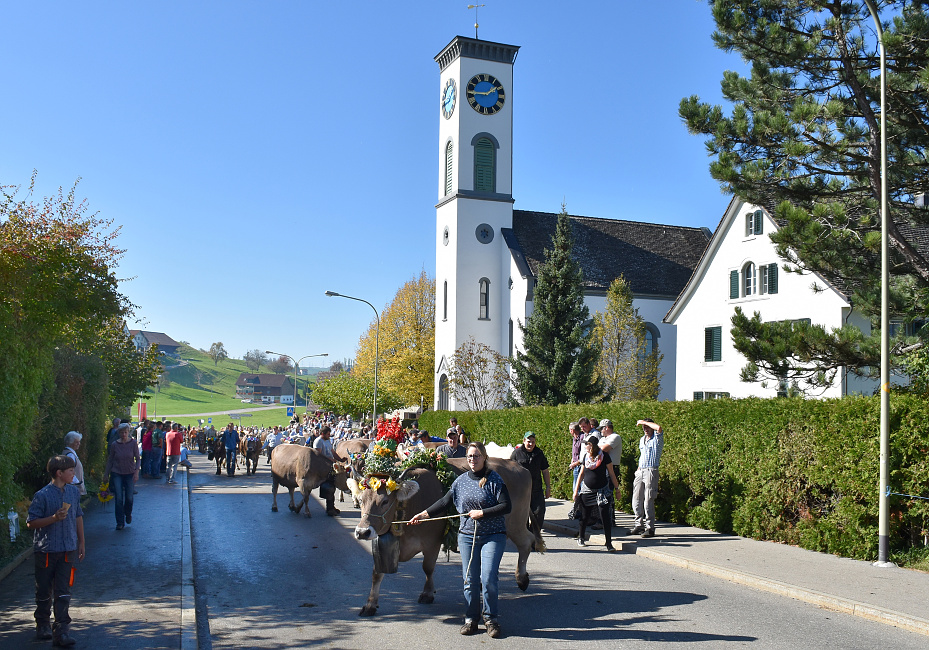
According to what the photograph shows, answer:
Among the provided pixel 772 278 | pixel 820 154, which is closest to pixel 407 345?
pixel 772 278

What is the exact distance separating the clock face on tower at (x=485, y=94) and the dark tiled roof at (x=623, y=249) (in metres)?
6.42

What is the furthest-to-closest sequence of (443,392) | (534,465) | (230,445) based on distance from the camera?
1. (443,392)
2. (230,445)
3. (534,465)

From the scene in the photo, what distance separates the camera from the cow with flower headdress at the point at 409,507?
8320 mm

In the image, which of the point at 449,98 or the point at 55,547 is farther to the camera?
the point at 449,98

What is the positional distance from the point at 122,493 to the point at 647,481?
30.0 feet

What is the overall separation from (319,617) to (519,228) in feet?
141

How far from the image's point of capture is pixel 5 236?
44.9ft

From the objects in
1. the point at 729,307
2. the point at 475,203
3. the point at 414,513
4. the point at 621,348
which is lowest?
the point at 414,513

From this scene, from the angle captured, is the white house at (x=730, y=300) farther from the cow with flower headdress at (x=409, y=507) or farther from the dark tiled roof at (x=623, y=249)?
the cow with flower headdress at (x=409, y=507)

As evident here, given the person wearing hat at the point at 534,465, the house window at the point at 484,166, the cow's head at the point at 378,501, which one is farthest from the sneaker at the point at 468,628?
the house window at the point at 484,166

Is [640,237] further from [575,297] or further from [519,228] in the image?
[575,297]

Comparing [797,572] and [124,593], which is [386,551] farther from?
[797,572]

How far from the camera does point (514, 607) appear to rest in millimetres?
8891

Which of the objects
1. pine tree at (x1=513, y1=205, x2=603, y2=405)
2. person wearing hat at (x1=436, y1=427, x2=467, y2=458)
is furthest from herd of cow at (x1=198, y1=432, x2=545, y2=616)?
pine tree at (x1=513, y1=205, x2=603, y2=405)
